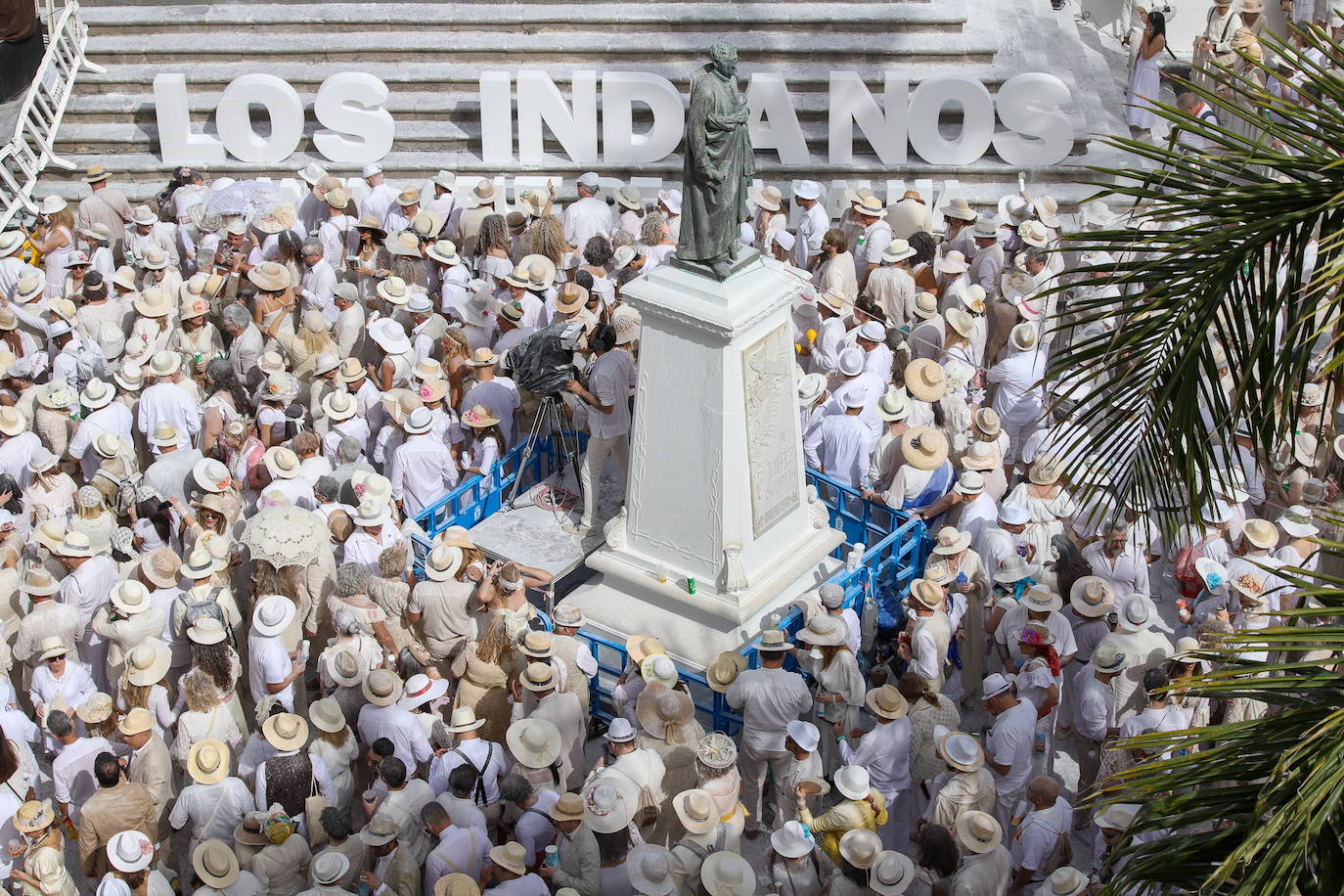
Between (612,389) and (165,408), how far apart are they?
372cm

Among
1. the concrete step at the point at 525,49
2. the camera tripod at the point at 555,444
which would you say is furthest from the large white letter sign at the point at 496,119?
the camera tripod at the point at 555,444

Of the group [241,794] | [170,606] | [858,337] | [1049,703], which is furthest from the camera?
[858,337]

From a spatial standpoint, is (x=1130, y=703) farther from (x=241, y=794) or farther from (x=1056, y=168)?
(x=1056, y=168)

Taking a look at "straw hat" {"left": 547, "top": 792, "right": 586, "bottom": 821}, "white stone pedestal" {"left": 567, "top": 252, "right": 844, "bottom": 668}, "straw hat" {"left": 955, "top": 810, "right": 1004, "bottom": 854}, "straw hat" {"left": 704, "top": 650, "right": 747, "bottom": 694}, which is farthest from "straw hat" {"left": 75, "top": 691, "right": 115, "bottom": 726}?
"straw hat" {"left": 955, "top": 810, "right": 1004, "bottom": 854}

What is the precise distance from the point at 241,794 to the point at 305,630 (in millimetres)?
2382

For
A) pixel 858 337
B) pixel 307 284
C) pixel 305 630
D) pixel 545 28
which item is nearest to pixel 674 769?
pixel 305 630

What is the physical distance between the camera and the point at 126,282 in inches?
605

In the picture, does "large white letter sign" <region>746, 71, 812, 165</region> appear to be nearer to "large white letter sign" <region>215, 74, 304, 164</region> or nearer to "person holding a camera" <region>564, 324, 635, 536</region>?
"large white letter sign" <region>215, 74, 304, 164</region>

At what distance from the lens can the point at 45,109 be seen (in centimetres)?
1994

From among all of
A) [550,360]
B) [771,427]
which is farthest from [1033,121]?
[771,427]

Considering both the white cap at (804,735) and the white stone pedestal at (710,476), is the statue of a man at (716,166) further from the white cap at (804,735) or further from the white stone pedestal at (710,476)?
the white cap at (804,735)

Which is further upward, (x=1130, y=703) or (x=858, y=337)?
(x=858, y=337)

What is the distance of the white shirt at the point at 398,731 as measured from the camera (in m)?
10.1

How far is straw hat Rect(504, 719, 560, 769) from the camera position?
980 cm
